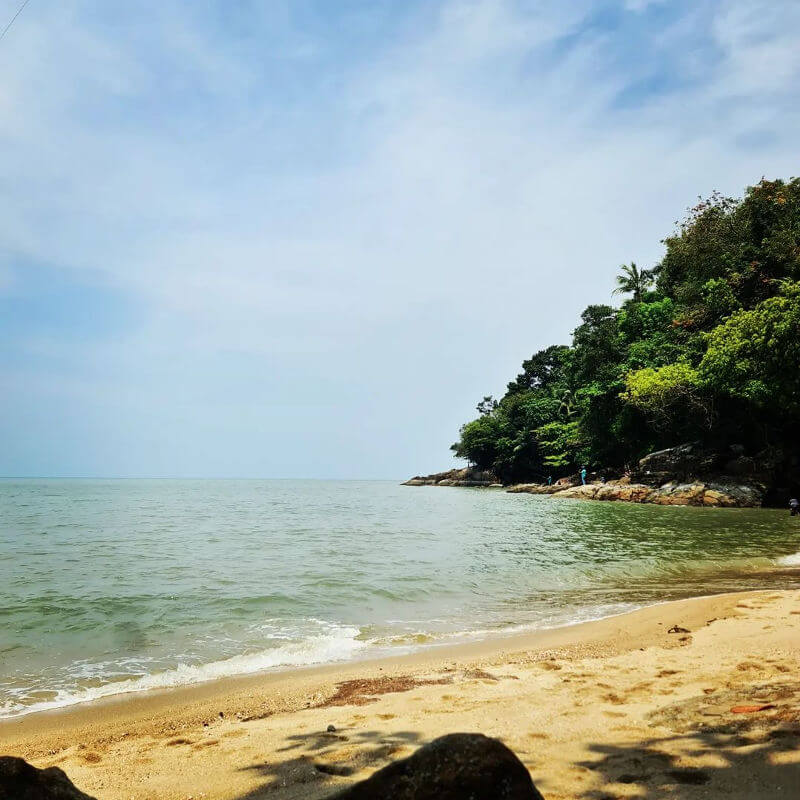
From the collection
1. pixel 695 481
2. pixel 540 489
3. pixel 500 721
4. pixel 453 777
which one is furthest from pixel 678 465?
pixel 453 777

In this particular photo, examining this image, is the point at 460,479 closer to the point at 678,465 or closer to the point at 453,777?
the point at 678,465

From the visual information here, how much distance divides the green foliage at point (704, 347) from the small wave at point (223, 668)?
2606 cm

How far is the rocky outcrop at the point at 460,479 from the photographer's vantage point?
8294 cm

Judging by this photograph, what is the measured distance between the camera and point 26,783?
85.4 inches

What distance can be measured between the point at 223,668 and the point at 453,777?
5908 millimetres

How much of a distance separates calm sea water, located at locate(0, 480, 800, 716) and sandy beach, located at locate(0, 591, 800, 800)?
3.98 ft

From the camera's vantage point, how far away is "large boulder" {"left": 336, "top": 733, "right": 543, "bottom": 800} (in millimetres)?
2154

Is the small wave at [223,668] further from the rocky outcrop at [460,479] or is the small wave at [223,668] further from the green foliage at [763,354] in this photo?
the rocky outcrop at [460,479]

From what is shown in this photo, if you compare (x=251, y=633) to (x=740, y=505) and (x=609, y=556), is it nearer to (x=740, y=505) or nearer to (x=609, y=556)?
(x=609, y=556)

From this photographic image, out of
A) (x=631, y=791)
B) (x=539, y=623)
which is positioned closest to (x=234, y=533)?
(x=539, y=623)

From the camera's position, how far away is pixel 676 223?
44312 mm

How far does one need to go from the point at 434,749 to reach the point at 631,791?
138 centimetres

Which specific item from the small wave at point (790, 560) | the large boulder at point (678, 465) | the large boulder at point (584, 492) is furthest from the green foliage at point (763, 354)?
the small wave at point (790, 560)

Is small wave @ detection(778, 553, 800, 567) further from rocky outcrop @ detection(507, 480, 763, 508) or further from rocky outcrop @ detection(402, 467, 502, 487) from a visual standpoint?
rocky outcrop @ detection(402, 467, 502, 487)
